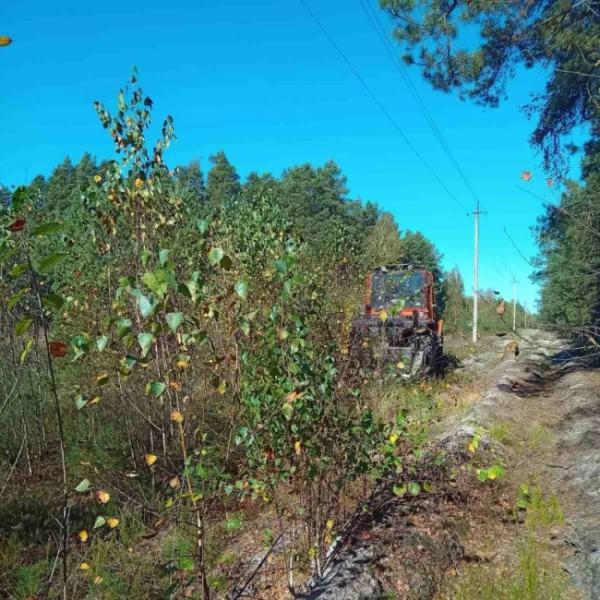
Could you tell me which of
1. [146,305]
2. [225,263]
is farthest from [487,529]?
[146,305]

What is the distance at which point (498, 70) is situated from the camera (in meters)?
9.00

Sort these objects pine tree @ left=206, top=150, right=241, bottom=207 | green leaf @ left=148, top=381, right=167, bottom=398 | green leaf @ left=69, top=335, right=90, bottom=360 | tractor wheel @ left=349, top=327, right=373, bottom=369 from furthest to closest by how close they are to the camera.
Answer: pine tree @ left=206, top=150, right=241, bottom=207 → tractor wheel @ left=349, top=327, right=373, bottom=369 → green leaf @ left=148, top=381, right=167, bottom=398 → green leaf @ left=69, top=335, right=90, bottom=360

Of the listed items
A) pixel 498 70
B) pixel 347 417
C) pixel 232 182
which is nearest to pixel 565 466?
pixel 347 417

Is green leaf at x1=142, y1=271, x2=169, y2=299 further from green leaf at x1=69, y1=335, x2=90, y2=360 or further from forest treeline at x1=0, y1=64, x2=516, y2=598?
green leaf at x1=69, y1=335, x2=90, y2=360

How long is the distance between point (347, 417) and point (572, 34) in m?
7.50

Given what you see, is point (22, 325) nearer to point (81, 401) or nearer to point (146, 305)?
point (146, 305)

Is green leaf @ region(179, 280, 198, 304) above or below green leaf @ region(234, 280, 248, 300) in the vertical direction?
below

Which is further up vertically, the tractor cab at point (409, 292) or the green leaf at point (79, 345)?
the tractor cab at point (409, 292)

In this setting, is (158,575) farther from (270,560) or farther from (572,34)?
(572,34)

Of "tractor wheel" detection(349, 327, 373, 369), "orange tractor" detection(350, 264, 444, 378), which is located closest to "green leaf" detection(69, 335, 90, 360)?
"tractor wheel" detection(349, 327, 373, 369)

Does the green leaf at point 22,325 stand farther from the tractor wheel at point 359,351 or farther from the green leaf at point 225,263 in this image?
the tractor wheel at point 359,351

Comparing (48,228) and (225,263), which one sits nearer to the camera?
(48,228)

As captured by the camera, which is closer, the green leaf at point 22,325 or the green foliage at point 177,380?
the green leaf at point 22,325

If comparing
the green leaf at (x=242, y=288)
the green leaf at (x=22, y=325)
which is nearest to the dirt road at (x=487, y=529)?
the green leaf at (x=242, y=288)
